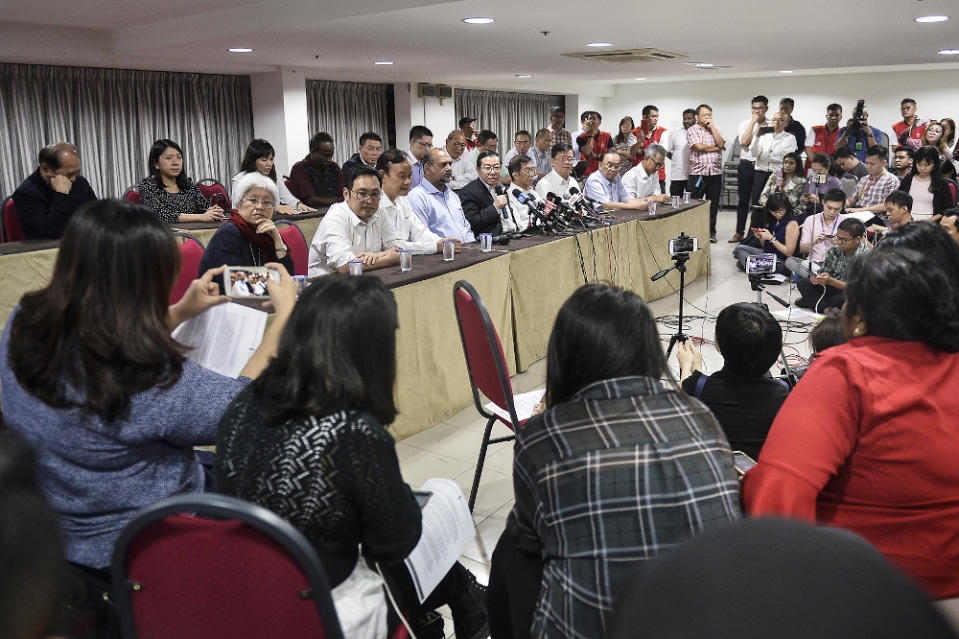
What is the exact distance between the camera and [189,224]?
4590 millimetres

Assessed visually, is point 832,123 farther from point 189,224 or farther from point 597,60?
point 189,224

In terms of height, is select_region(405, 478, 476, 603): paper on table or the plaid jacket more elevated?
the plaid jacket

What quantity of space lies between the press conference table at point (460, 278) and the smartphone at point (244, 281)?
2.57ft

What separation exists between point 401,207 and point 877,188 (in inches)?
175

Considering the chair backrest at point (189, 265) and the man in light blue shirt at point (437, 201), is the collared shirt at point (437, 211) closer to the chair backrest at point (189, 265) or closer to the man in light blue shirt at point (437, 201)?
the man in light blue shirt at point (437, 201)

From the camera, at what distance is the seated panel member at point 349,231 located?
11.1 ft

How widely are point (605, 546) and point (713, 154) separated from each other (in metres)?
7.86

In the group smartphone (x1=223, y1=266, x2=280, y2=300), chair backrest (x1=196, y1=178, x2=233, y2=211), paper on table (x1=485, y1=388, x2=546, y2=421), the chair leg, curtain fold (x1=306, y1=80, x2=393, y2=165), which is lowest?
the chair leg

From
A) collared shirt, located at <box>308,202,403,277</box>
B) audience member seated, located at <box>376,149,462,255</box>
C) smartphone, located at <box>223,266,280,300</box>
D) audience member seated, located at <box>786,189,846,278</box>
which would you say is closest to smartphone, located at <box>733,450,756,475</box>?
smartphone, located at <box>223,266,280,300</box>

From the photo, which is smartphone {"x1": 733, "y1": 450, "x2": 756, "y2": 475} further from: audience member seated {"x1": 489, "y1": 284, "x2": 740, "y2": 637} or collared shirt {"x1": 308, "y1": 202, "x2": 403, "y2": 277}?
collared shirt {"x1": 308, "y1": 202, "x2": 403, "y2": 277}

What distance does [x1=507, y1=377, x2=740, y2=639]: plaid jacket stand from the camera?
1083 millimetres

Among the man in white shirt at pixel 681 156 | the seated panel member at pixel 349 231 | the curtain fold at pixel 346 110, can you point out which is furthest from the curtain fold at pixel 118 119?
the man in white shirt at pixel 681 156

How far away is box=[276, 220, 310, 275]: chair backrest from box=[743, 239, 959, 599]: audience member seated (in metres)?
3.05

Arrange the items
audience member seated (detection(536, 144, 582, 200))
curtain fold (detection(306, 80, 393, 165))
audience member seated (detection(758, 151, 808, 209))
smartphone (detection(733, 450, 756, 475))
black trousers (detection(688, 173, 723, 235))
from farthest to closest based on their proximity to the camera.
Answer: curtain fold (detection(306, 80, 393, 165)), black trousers (detection(688, 173, 723, 235)), audience member seated (detection(758, 151, 808, 209)), audience member seated (detection(536, 144, 582, 200)), smartphone (detection(733, 450, 756, 475))
